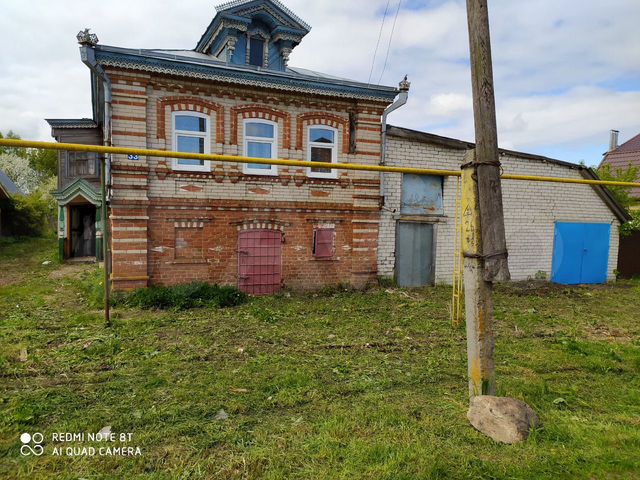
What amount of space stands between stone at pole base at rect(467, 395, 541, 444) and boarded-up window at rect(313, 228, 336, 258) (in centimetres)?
754

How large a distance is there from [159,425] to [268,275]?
281 inches

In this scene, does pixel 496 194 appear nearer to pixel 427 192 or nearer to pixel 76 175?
pixel 427 192

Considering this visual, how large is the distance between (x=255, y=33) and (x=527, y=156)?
9133 millimetres

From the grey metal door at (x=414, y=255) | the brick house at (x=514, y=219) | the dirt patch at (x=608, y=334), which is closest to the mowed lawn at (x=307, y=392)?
the dirt patch at (x=608, y=334)

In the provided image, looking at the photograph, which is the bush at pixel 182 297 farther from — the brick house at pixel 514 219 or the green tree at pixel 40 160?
the green tree at pixel 40 160

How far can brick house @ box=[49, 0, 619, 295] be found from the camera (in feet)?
30.6

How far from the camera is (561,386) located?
4.73 meters

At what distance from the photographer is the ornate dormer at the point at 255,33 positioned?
36.3 feet

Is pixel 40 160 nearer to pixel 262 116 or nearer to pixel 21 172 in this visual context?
pixel 21 172

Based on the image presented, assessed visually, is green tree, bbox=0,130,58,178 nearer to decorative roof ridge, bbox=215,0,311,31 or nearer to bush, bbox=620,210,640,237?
decorative roof ridge, bbox=215,0,311,31

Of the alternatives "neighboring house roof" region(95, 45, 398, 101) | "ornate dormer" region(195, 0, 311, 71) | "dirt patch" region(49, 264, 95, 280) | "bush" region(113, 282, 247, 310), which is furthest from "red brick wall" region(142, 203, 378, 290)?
"dirt patch" region(49, 264, 95, 280)

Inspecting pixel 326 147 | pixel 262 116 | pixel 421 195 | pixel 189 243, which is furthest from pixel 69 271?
pixel 421 195

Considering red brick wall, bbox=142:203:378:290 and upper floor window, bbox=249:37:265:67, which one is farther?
upper floor window, bbox=249:37:265:67

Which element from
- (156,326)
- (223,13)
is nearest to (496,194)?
(156,326)
